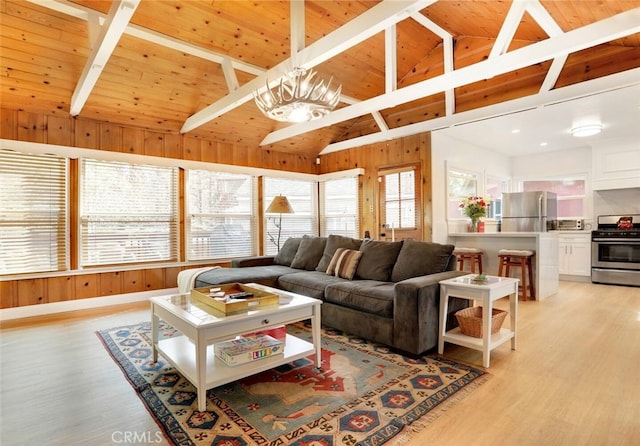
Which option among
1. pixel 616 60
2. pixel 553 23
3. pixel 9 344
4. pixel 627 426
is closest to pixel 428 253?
pixel 627 426

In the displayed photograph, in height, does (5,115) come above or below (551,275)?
above

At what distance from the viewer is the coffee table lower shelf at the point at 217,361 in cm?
198

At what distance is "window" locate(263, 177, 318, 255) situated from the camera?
608 cm

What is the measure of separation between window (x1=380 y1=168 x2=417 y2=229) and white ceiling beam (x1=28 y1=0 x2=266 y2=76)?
270 centimetres

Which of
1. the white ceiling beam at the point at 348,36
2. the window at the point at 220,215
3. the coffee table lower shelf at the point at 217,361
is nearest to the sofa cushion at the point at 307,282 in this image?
the coffee table lower shelf at the point at 217,361

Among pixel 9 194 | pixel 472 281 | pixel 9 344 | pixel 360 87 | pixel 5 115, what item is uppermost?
pixel 360 87

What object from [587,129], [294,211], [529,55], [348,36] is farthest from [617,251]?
[348,36]

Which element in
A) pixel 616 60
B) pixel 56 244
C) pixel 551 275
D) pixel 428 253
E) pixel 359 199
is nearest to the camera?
pixel 428 253

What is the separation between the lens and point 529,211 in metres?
5.96

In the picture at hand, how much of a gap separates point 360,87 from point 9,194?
4.71 meters

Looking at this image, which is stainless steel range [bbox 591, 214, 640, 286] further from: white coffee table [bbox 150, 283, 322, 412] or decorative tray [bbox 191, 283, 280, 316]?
decorative tray [bbox 191, 283, 280, 316]

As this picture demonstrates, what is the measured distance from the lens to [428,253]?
3.21 meters

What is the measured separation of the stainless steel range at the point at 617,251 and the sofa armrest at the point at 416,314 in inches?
185

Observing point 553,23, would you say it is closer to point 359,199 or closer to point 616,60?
point 616,60
